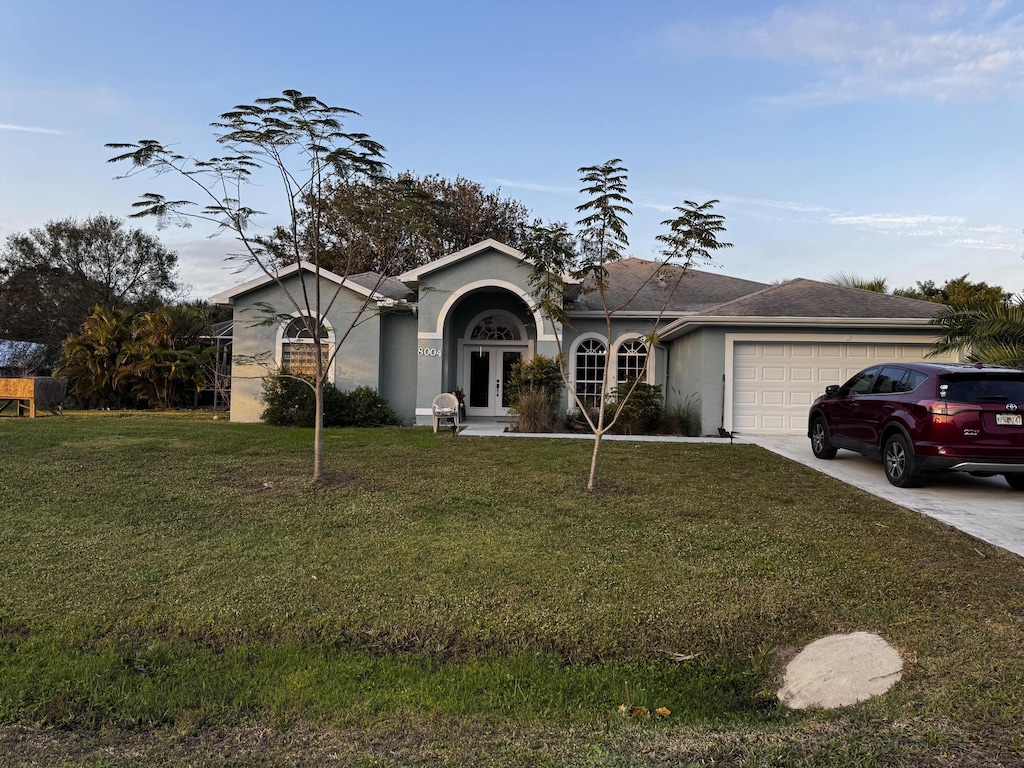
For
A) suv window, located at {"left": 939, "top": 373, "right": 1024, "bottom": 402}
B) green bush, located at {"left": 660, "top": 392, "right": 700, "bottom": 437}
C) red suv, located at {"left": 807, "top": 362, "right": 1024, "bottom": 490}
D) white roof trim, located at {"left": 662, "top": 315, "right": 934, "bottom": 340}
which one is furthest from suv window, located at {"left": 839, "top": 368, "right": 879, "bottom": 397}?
green bush, located at {"left": 660, "top": 392, "right": 700, "bottom": 437}

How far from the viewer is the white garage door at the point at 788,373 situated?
575 inches

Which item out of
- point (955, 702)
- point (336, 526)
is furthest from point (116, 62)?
point (955, 702)

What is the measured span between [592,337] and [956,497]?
36.9 feet

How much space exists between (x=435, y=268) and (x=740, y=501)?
11641 millimetres

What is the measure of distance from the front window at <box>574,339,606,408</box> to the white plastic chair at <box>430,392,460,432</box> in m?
4.38

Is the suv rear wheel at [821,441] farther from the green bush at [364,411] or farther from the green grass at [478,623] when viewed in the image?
the green bush at [364,411]

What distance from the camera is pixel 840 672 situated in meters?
3.81

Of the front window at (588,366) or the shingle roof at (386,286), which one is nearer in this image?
the front window at (588,366)

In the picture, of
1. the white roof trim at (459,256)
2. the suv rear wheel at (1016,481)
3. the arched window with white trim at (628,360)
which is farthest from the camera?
the arched window with white trim at (628,360)

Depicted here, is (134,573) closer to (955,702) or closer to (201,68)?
(955,702)

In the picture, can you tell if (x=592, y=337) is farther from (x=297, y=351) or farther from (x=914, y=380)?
(x=914, y=380)

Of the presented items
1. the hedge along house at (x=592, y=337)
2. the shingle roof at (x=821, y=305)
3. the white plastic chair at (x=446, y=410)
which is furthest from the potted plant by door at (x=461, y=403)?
the shingle roof at (x=821, y=305)

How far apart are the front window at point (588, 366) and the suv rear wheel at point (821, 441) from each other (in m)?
7.72

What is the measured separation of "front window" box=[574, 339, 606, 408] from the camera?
18.7 m
